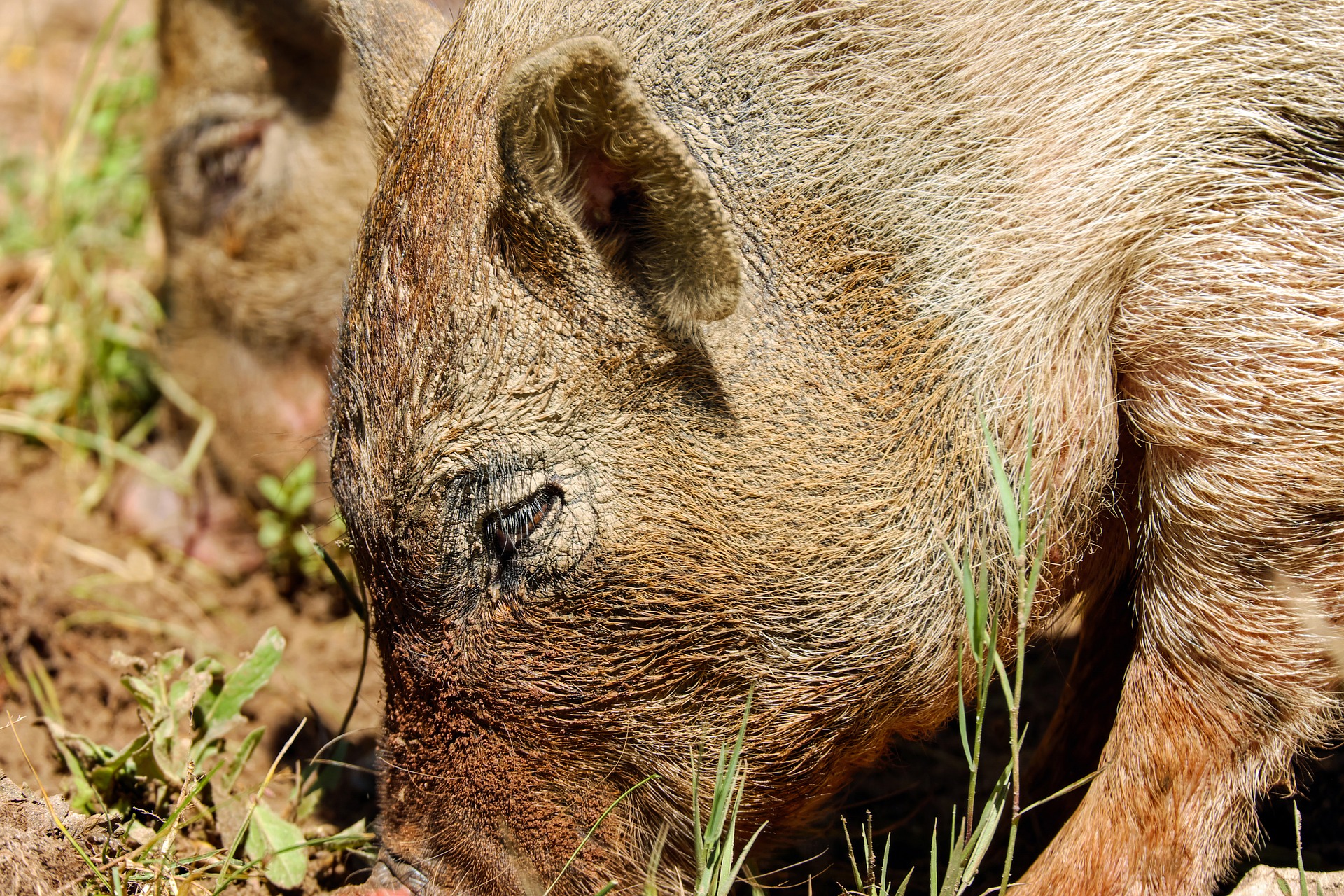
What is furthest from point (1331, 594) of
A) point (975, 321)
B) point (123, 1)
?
point (123, 1)

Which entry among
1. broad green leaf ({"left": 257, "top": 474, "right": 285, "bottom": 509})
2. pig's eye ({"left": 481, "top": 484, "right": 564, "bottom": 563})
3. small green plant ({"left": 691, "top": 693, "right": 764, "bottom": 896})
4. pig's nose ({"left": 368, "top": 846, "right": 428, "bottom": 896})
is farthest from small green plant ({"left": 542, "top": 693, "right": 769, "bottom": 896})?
broad green leaf ({"left": 257, "top": 474, "right": 285, "bottom": 509})

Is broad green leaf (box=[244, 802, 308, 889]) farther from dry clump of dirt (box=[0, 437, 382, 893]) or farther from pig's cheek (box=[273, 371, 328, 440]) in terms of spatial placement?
pig's cheek (box=[273, 371, 328, 440])

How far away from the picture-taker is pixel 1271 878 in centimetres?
277

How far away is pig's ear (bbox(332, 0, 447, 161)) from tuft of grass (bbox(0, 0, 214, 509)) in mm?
2360

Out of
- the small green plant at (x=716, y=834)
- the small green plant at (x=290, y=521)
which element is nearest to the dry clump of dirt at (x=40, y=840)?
the small green plant at (x=716, y=834)

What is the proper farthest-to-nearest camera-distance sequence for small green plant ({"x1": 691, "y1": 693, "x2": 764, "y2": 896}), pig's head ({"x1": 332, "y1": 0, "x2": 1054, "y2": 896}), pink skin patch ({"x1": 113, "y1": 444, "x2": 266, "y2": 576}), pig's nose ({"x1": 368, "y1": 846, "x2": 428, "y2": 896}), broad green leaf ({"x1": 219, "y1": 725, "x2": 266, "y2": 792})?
pink skin patch ({"x1": 113, "y1": 444, "x2": 266, "y2": 576})
broad green leaf ({"x1": 219, "y1": 725, "x2": 266, "y2": 792})
pig's nose ({"x1": 368, "y1": 846, "x2": 428, "y2": 896})
pig's head ({"x1": 332, "y1": 0, "x2": 1054, "y2": 896})
small green plant ({"x1": 691, "y1": 693, "x2": 764, "y2": 896})

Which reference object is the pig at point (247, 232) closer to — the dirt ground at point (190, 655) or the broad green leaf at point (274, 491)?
the broad green leaf at point (274, 491)

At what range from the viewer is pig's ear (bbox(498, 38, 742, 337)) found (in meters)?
2.25

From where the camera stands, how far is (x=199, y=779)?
9.50 ft

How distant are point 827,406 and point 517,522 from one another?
2.35ft

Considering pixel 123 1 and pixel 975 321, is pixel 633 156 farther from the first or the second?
pixel 123 1

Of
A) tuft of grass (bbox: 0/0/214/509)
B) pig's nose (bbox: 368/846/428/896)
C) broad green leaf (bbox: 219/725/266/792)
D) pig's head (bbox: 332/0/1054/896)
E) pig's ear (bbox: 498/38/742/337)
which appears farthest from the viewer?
tuft of grass (bbox: 0/0/214/509)

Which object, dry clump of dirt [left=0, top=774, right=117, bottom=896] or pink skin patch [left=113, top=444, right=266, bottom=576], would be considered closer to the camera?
dry clump of dirt [left=0, top=774, right=117, bottom=896]

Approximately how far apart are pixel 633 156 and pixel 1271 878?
220 centimetres
